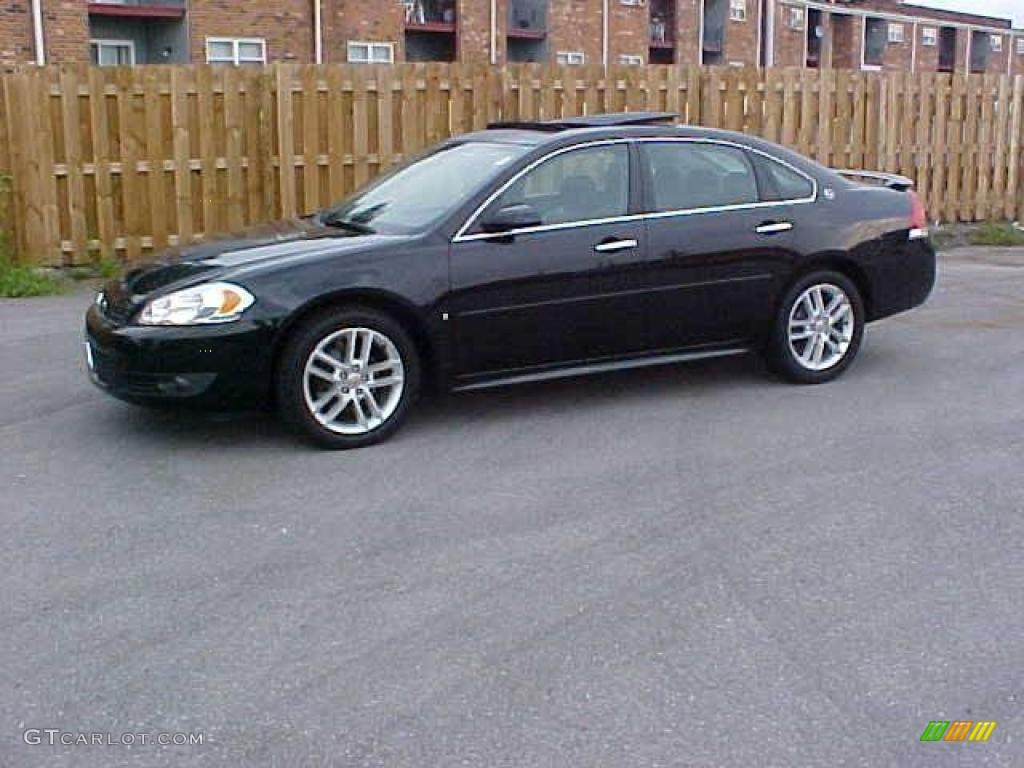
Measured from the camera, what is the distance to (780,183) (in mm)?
7160

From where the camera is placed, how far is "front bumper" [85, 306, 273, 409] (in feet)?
18.6

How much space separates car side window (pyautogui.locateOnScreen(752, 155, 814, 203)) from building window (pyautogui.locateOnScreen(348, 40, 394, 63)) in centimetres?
2229

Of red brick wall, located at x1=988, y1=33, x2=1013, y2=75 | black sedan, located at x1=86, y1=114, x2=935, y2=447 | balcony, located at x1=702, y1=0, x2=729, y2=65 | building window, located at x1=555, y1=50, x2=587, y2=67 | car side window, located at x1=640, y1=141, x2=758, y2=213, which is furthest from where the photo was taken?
red brick wall, located at x1=988, y1=33, x2=1013, y2=75

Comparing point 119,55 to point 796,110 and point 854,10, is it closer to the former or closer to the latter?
point 796,110

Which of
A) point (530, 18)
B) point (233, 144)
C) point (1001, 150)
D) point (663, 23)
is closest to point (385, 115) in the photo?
point (233, 144)

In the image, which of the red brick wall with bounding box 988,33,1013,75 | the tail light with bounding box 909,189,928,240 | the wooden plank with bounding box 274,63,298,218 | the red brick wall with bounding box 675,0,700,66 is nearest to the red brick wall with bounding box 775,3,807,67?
the red brick wall with bounding box 675,0,700,66

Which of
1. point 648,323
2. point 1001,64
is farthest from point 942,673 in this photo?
point 1001,64

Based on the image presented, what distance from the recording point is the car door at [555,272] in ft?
20.5

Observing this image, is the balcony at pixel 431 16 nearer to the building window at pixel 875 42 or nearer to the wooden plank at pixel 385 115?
the wooden plank at pixel 385 115

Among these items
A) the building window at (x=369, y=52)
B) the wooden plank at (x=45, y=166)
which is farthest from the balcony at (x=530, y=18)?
the wooden plank at (x=45, y=166)

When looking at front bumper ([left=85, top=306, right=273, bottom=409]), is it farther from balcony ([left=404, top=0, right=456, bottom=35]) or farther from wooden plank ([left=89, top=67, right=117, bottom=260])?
balcony ([left=404, top=0, right=456, bottom=35])

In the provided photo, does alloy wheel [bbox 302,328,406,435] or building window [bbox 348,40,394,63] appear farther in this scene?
building window [bbox 348,40,394,63]

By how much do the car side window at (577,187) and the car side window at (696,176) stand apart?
19cm

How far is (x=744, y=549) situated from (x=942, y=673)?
1.09m
